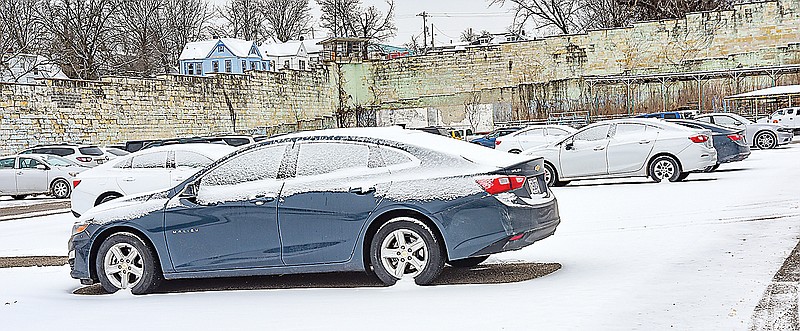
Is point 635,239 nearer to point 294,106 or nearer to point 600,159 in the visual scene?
point 600,159

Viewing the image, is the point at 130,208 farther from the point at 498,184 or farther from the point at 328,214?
the point at 498,184

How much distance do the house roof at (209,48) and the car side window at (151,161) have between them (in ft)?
218

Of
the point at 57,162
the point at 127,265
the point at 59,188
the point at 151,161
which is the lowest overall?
the point at 59,188

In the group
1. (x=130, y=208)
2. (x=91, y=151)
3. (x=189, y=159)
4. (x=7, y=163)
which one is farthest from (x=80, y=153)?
(x=130, y=208)

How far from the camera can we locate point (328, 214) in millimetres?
8008

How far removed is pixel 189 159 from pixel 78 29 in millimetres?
57093

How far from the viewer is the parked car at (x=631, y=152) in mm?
18109

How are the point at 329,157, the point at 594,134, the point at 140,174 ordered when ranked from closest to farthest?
the point at 329,157 → the point at 140,174 → the point at 594,134

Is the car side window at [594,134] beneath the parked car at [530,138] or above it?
above

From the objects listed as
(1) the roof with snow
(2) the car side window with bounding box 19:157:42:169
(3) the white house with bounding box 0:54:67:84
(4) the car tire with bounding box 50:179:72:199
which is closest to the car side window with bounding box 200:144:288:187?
(4) the car tire with bounding box 50:179:72:199

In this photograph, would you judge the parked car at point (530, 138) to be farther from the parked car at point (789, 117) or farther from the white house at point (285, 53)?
the white house at point (285, 53)

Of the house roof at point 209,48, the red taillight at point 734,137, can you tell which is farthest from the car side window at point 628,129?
the house roof at point 209,48

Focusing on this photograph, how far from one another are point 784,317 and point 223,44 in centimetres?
8025

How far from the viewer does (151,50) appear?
7875 centimetres
